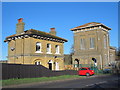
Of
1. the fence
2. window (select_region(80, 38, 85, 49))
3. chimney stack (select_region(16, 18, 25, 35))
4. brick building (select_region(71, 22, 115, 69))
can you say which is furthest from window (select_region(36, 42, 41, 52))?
window (select_region(80, 38, 85, 49))

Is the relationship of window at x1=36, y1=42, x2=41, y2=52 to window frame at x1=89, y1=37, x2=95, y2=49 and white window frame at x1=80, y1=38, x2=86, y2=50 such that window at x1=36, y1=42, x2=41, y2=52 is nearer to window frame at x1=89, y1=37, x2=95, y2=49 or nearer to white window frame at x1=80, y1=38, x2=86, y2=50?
window frame at x1=89, y1=37, x2=95, y2=49

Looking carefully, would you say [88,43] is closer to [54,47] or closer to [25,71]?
[54,47]

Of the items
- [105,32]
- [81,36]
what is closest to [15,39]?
[81,36]

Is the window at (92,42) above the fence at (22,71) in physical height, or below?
above

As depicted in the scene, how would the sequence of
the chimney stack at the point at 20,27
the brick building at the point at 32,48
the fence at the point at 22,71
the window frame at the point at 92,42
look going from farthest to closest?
1. the window frame at the point at 92,42
2. the chimney stack at the point at 20,27
3. the brick building at the point at 32,48
4. the fence at the point at 22,71

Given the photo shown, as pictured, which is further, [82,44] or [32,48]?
[82,44]

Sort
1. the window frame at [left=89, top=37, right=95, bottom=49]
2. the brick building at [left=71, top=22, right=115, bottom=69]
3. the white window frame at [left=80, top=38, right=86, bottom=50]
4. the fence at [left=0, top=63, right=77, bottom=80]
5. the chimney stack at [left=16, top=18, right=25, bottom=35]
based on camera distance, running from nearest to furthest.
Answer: the fence at [left=0, top=63, right=77, bottom=80] → the chimney stack at [left=16, top=18, right=25, bottom=35] → the brick building at [left=71, top=22, right=115, bottom=69] → the window frame at [left=89, top=37, right=95, bottom=49] → the white window frame at [left=80, top=38, right=86, bottom=50]

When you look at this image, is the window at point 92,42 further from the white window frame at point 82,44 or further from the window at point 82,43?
the window at point 82,43

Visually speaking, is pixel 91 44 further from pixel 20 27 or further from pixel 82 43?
pixel 20 27

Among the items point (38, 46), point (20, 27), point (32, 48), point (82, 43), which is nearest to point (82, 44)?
point (82, 43)

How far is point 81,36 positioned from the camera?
161ft

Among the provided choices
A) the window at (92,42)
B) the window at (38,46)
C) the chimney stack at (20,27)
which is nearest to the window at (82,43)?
the window at (92,42)

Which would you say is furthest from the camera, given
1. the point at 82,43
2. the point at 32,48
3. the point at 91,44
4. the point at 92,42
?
the point at 82,43

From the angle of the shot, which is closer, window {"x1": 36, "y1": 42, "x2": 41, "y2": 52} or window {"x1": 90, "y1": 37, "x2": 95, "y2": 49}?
window {"x1": 36, "y1": 42, "x2": 41, "y2": 52}
